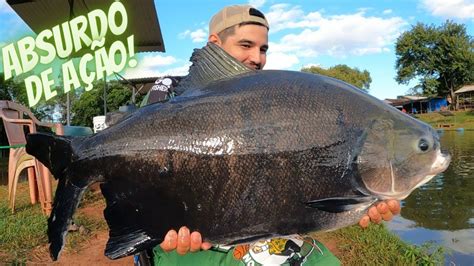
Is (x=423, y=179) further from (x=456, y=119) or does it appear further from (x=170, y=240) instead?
(x=456, y=119)

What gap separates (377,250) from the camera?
5.44 meters

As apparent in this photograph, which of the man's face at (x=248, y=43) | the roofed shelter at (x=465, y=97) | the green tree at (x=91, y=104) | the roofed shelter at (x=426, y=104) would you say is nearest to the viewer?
the man's face at (x=248, y=43)

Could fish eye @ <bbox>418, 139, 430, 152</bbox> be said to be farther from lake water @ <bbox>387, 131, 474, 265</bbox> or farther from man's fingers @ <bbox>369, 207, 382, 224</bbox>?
lake water @ <bbox>387, 131, 474, 265</bbox>

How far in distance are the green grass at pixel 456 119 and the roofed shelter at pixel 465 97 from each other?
4.36 meters

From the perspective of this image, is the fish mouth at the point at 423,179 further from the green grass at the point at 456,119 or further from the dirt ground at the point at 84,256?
the green grass at the point at 456,119

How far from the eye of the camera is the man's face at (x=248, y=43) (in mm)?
2729

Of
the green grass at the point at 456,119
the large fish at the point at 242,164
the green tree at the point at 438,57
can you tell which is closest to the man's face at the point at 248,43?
the large fish at the point at 242,164

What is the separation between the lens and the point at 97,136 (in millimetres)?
1961

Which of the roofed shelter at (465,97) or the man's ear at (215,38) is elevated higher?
the man's ear at (215,38)

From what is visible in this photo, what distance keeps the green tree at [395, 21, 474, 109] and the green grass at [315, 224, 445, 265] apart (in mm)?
53262

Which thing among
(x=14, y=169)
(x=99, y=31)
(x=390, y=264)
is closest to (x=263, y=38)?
(x=390, y=264)

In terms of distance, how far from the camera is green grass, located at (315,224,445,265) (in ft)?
16.8

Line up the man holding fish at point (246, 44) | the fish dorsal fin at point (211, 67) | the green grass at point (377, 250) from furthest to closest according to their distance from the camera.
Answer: the green grass at point (377, 250), the man holding fish at point (246, 44), the fish dorsal fin at point (211, 67)

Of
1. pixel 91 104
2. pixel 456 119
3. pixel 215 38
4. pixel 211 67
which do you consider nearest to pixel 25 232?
pixel 215 38
